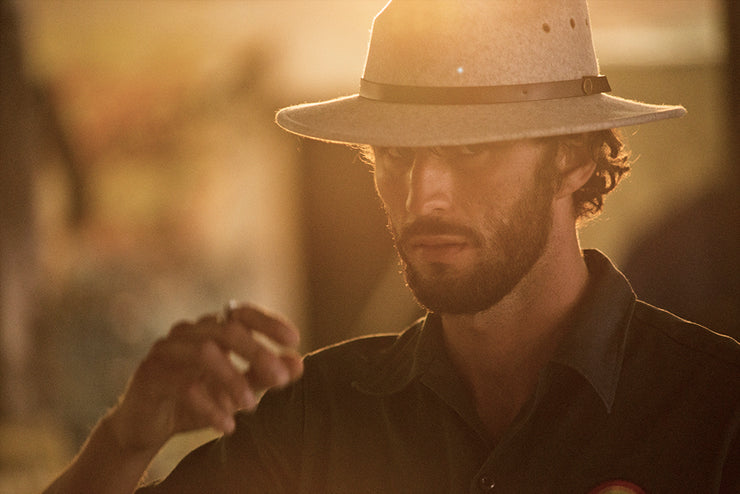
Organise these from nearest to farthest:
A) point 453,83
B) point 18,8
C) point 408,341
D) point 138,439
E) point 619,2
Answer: point 138,439, point 453,83, point 408,341, point 18,8, point 619,2

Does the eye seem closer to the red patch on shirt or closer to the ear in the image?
the ear

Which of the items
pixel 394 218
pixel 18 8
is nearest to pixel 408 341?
pixel 394 218

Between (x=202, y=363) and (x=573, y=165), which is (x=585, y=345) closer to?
(x=573, y=165)

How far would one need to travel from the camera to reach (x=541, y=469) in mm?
2016

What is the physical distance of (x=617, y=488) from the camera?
6.46 feet

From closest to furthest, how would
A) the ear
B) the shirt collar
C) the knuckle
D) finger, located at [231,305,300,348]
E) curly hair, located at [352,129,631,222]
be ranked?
finger, located at [231,305,300,348]
the knuckle
the shirt collar
the ear
curly hair, located at [352,129,631,222]

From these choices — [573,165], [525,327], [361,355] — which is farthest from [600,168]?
[361,355]

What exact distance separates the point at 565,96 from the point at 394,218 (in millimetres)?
554

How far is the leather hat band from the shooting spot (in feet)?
7.04

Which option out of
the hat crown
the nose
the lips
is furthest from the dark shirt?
the hat crown

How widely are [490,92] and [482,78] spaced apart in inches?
1.7

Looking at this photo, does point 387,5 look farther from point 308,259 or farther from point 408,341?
point 308,259

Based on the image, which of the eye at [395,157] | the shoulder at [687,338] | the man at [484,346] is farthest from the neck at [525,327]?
the eye at [395,157]

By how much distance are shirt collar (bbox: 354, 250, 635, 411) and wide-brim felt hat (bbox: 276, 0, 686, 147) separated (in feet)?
1.44
